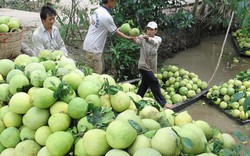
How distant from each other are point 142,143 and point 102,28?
3.14 metres

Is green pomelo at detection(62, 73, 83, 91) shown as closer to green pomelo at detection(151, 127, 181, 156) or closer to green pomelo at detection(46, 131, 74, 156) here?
green pomelo at detection(46, 131, 74, 156)

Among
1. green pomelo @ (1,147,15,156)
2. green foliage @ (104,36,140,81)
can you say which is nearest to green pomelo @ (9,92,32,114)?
green pomelo @ (1,147,15,156)

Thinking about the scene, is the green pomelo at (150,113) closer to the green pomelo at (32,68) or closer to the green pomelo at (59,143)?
the green pomelo at (59,143)

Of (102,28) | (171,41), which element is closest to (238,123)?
(102,28)

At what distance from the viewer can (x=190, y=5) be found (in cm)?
917

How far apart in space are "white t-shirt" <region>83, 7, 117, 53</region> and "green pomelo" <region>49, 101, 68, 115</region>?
268 centimetres

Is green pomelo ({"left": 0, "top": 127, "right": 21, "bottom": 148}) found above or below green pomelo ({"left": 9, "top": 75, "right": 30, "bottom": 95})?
below

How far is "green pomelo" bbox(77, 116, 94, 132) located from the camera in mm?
1652

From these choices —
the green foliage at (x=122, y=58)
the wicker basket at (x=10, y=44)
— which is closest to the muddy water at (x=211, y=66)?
the green foliage at (x=122, y=58)

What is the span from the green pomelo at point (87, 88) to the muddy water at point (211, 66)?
10.3ft

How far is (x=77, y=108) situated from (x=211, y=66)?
5.72m

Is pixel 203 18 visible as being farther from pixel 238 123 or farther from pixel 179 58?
pixel 238 123

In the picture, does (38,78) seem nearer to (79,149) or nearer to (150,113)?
(79,149)

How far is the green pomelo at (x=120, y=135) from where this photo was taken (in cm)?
145
